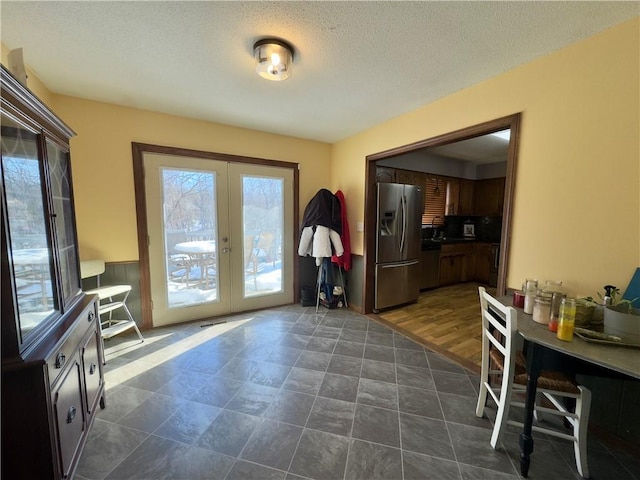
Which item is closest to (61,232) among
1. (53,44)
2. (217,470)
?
(53,44)

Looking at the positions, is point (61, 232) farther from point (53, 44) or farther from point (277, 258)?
point (277, 258)

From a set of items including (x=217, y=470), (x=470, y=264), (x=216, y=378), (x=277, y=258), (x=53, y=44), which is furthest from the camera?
(x=470, y=264)

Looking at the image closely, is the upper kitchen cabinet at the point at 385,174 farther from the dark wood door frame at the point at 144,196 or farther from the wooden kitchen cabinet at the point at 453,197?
the dark wood door frame at the point at 144,196

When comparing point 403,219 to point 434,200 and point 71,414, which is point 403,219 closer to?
point 434,200

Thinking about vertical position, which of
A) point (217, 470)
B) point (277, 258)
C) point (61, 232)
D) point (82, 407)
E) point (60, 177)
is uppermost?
point (60, 177)

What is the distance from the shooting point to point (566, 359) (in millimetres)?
1219

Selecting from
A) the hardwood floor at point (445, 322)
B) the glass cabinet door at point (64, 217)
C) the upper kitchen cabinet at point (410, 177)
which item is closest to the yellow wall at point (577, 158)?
the hardwood floor at point (445, 322)

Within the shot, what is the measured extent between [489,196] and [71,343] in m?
6.35

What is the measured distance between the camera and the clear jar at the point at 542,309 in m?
1.42

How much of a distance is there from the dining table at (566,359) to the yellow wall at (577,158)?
1.92ft

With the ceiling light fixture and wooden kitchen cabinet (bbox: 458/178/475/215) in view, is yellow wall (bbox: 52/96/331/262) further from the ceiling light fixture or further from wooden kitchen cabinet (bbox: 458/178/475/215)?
wooden kitchen cabinet (bbox: 458/178/475/215)

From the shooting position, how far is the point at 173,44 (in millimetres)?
1653

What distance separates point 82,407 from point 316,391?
1406 mm

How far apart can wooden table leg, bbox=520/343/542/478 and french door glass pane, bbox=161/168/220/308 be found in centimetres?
308
